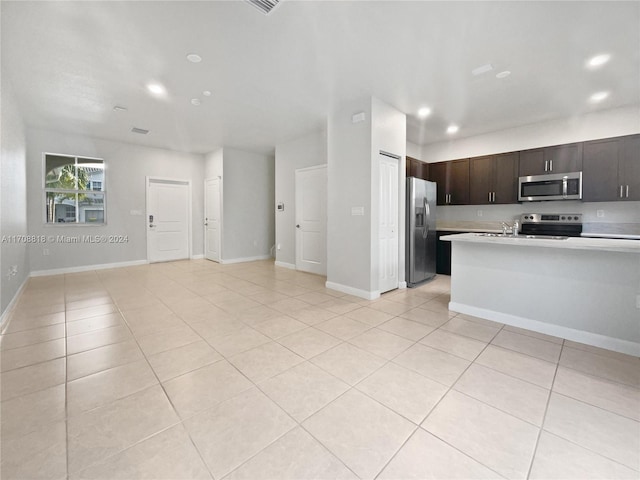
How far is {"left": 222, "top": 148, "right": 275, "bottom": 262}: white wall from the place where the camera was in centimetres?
679

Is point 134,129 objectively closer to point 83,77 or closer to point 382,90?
point 83,77

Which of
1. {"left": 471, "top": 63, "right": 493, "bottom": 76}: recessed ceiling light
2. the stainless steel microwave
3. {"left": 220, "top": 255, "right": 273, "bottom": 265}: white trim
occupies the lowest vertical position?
{"left": 220, "top": 255, "right": 273, "bottom": 265}: white trim

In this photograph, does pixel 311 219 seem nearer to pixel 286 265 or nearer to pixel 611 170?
pixel 286 265

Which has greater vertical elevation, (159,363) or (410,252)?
(410,252)

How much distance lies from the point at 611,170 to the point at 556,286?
293 centimetres

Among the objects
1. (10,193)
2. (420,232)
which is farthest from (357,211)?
(10,193)

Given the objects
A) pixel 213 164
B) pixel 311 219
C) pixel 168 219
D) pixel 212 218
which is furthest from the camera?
pixel 212 218

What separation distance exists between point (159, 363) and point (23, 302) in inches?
120

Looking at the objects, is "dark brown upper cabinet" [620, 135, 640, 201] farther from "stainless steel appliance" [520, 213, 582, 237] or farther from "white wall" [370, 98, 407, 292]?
"white wall" [370, 98, 407, 292]

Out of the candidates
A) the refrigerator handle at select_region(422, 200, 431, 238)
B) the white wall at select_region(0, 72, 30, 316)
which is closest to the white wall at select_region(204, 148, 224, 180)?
the white wall at select_region(0, 72, 30, 316)

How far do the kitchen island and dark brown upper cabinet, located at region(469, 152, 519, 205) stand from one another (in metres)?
2.47

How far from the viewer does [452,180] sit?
5.74 m

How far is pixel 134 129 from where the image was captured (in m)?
5.28

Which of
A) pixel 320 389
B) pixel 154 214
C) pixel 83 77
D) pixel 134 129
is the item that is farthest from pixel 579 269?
pixel 154 214
